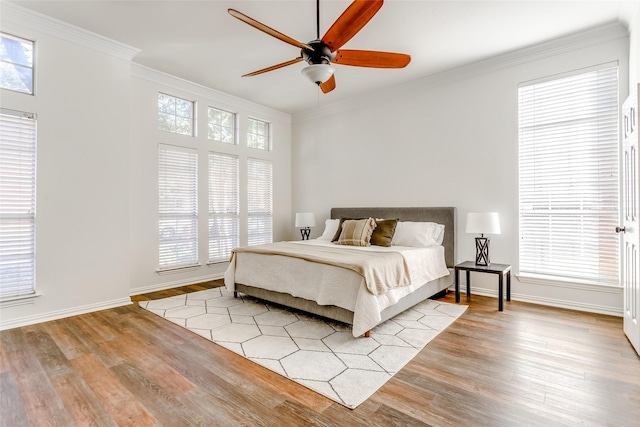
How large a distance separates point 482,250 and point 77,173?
493cm

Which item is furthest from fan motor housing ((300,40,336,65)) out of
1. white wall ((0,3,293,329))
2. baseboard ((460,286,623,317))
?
baseboard ((460,286,623,317))

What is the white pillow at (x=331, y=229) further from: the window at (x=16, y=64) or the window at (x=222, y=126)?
the window at (x=16, y=64)

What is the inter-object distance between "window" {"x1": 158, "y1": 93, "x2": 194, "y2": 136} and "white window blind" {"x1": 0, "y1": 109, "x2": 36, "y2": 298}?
164 centimetres

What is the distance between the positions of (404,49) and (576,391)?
144 inches

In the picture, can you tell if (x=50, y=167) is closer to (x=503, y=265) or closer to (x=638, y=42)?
(x=503, y=265)

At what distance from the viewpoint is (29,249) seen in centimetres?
321

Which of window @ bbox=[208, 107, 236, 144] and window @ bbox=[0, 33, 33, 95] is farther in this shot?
window @ bbox=[208, 107, 236, 144]

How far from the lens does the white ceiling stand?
2.99 meters

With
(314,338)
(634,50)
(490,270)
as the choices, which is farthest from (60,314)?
(634,50)

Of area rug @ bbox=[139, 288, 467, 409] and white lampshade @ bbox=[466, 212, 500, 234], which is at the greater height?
white lampshade @ bbox=[466, 212, 500, 234]

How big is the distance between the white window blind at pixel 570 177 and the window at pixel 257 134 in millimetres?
4299

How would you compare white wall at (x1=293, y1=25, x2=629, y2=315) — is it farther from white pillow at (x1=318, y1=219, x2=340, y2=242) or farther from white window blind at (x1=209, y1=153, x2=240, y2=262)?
white window blind at (x1=209, y1=153, x2=240, y2=262)

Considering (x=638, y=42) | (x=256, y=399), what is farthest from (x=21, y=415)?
(x=638, y=42)

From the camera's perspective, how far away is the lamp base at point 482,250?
3.99 metres
